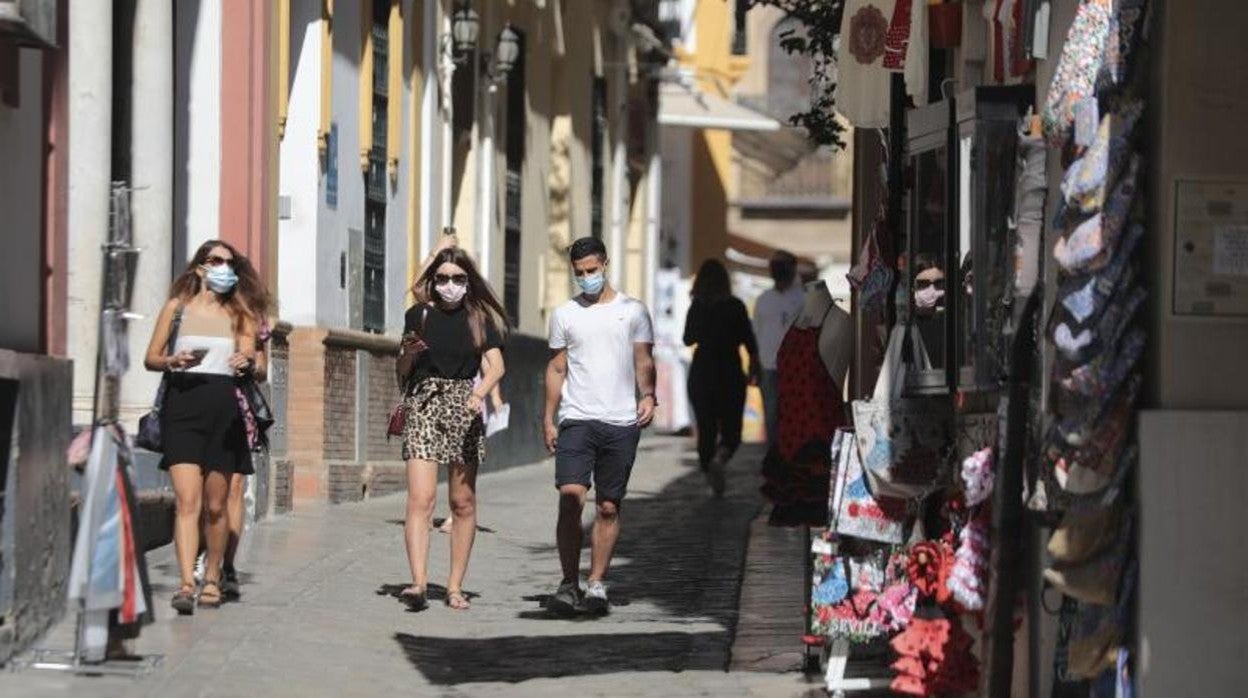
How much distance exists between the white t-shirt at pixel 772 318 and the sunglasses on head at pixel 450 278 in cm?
1103

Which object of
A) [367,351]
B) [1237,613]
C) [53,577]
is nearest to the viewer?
[1237,613]

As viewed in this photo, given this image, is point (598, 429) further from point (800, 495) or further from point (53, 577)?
point (53, 577)

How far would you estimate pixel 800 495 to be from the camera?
50.3 ft

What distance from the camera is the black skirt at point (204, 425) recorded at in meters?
13.7

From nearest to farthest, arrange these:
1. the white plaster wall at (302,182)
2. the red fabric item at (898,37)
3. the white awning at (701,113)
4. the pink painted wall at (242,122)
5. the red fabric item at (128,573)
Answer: the red fabric item at (128,573)
the red fabric item at (898,37)
the pink painted wall at (242,122)
the white plaster wall at (302,182)
the white awning at (701,113)

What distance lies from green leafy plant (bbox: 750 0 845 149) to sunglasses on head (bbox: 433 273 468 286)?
12.7ft

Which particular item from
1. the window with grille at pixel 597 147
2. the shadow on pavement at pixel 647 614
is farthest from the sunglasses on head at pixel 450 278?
the window with grille at pixel 597 147

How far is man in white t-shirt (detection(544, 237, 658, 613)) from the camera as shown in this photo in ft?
→ 47.8

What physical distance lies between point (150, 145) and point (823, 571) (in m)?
7.16

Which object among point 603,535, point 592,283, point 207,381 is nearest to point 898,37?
point 592,283

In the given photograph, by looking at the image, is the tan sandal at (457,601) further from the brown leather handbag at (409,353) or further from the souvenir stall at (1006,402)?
the souvenir stall at (1006,402)

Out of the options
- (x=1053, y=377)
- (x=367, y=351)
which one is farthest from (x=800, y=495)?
(x=367, y=351)

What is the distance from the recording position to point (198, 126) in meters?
19.1

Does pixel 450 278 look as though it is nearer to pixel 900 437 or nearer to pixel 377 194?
pixel 900 437
